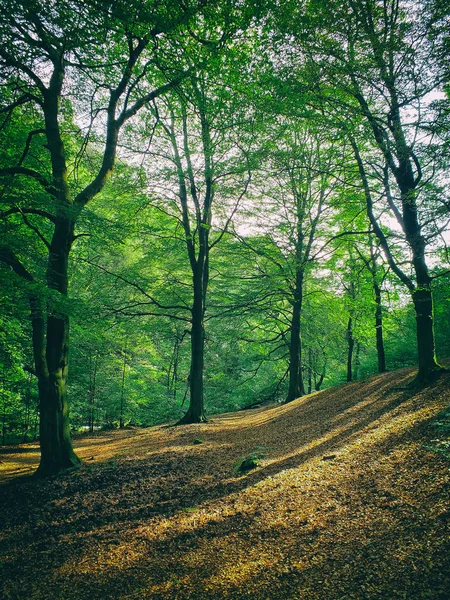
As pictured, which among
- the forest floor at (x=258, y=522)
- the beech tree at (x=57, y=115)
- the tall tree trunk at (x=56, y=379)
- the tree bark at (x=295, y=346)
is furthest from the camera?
the tree bark at (x=295, y=346)

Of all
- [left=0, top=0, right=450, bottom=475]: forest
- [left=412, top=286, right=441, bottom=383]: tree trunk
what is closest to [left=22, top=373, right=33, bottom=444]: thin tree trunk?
[left=0, top=0, right=450, bottom=475]: forest

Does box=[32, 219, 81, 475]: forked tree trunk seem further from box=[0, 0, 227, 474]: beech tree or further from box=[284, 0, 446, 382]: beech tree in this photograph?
box=[284, 0, 446, 382]: beech tree

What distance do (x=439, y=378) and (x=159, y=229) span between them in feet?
34.0

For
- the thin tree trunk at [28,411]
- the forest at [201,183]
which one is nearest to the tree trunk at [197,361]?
the forest at [201,183]

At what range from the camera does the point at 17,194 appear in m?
5.54

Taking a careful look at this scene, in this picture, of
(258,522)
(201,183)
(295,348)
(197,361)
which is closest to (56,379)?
(258,522)

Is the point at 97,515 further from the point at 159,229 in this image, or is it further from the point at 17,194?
the point at 159,229

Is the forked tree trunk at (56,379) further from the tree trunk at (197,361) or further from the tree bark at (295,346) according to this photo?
the tree bark at (295,346)

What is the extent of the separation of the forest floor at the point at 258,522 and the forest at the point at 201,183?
2.27m

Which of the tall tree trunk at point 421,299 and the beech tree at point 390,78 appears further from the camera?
the tall tree trunk at point 421,299

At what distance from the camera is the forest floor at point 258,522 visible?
291 centimetres

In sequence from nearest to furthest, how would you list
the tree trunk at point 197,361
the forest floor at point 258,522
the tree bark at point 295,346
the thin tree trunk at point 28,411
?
the forest floor at point 258,522 → the tree trunk at point 197,361 → the thin tree trunk at point 28,411 → the tree bark at point 295,346

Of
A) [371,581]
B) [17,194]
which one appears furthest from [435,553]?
[17,194]

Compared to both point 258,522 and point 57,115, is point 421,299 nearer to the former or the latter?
point 258,522
